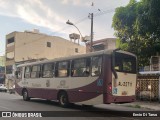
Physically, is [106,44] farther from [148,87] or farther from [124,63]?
[124,63]

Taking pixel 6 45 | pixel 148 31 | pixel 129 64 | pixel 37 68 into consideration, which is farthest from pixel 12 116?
pixel 6 45

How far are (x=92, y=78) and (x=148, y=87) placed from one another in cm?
1263

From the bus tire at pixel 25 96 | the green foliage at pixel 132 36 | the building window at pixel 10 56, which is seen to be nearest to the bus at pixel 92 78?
the bus tire at pixel 25 96

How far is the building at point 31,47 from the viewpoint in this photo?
60375 mm

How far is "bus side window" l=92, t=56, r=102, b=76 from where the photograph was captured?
15645 mm

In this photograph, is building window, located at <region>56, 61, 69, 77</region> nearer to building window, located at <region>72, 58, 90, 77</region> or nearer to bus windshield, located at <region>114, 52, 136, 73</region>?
building window, located at <region>72, 58, 90, 77</region>

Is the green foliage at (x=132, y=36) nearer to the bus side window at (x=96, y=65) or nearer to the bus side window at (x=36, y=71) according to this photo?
the bus side window at (x=36, y=71)

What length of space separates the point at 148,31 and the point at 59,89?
274 inches

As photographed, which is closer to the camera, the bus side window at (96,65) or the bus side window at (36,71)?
the bus side window at (96,65)

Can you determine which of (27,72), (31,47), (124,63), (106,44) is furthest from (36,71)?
(31,47)

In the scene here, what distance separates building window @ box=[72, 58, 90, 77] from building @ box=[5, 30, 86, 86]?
42254mm

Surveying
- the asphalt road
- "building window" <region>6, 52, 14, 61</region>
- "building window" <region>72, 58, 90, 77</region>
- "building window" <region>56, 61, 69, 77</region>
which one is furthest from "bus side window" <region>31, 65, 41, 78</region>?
"building window" <region>6, 52, 14, 61</region>

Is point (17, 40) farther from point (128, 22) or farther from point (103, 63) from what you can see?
point (103, 63)

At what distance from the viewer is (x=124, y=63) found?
15.9m
